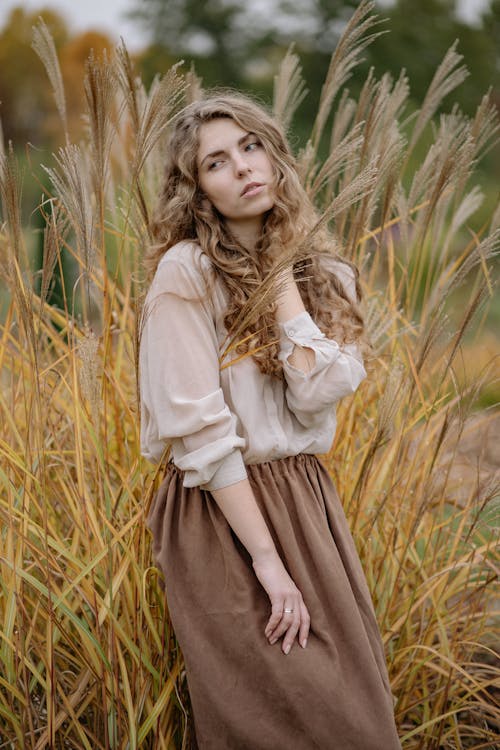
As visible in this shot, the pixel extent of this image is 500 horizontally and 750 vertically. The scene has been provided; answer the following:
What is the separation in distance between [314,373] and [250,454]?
0.61 ft

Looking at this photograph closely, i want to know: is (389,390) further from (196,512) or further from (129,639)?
(129,639)

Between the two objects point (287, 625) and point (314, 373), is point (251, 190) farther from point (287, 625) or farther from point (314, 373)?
point (287, 625)

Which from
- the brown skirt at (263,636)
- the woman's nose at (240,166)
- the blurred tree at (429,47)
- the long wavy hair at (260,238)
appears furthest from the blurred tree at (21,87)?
the brown skirt at (263,636)

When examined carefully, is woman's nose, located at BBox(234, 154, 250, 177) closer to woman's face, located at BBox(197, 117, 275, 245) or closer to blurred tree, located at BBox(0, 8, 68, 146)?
woman's face, located at BBox(197, 117, 275, 245)

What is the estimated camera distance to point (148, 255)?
162cm

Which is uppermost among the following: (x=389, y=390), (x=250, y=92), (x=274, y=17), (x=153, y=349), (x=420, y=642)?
(x=274, y=17)

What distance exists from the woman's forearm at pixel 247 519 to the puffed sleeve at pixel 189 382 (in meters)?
0.02

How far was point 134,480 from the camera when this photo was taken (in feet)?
5.45

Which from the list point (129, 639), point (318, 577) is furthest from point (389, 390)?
point (129, 639)

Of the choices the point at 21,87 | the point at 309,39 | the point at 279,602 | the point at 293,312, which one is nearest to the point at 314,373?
the point at 293,312

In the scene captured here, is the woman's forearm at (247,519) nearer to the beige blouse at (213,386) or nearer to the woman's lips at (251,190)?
the beige blouse at (213,386)

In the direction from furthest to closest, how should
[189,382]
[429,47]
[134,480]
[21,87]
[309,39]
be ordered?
1. [21,87]
2. [309,39]
3. [429,47]
4. [134,480]
5. [189,382]

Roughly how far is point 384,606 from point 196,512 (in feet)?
2.07

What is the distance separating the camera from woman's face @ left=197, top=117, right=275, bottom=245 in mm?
1513
